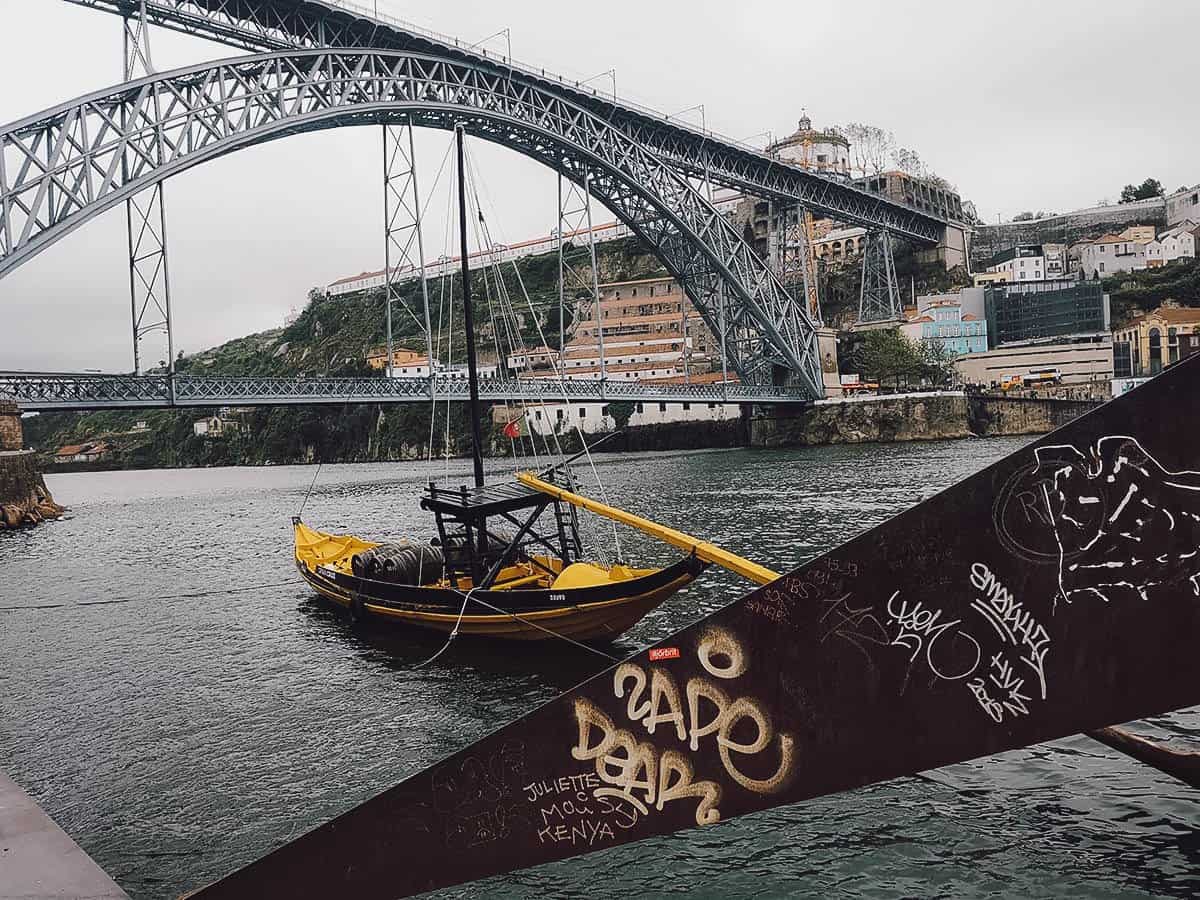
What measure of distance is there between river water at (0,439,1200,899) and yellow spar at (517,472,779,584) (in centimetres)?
261

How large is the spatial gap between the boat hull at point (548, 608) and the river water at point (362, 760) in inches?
17.5

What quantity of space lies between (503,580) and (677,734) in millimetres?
12528

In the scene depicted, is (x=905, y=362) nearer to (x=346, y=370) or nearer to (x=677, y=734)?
(x=677, y=734)

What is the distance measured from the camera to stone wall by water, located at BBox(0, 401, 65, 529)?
1528 inches

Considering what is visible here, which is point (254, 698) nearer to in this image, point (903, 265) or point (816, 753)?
Result: point (816, 753)

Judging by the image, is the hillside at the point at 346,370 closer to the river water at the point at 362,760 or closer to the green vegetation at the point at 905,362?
the green vegetation at the point at 905,362

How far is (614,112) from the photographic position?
202 ft

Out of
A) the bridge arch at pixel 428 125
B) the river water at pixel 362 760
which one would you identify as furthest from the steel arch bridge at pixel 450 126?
the river water at pixel 362 760

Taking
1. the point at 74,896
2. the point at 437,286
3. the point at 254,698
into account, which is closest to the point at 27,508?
the point at 254,698

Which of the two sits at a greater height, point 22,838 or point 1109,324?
point 1109,324

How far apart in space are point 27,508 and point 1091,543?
49.9 meters

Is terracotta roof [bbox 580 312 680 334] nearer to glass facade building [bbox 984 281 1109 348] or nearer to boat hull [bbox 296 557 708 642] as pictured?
glass facade building [bbox 984 281 1109 348]

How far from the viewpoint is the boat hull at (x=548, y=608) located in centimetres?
1357

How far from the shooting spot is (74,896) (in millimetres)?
4820
